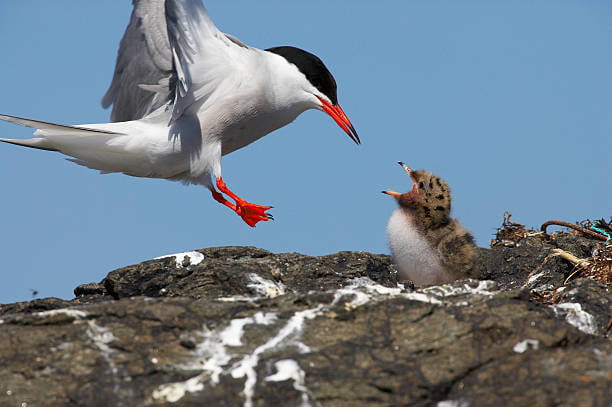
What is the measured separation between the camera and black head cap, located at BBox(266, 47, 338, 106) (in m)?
6.98

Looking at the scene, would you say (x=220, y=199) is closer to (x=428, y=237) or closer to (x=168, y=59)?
(x=168, y=59)

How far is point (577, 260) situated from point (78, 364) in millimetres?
4064

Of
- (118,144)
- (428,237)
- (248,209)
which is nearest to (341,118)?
(248,209)

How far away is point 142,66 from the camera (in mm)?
7500

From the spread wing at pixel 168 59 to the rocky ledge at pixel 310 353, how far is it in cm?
327

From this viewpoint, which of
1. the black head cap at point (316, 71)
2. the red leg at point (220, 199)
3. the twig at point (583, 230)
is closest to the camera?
the twig at point (583, 230)

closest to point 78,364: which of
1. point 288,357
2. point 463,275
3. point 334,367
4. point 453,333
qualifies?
point 288,357

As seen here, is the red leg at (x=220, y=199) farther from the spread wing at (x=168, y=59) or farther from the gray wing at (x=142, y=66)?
the gray wing at (x=142, y=66)

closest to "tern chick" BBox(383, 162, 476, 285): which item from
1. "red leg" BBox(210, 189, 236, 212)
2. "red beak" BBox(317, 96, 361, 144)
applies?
"red beak" BBox(317, 96, 361, 144)

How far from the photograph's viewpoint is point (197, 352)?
A: 3.34 meters

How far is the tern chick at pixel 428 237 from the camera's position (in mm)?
5742

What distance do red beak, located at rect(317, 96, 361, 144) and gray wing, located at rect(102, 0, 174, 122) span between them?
5.02 feet

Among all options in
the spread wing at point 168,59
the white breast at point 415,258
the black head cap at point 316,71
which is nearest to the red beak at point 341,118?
the black head cap at point 316,71

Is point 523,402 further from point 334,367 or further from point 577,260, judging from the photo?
point 577,260
